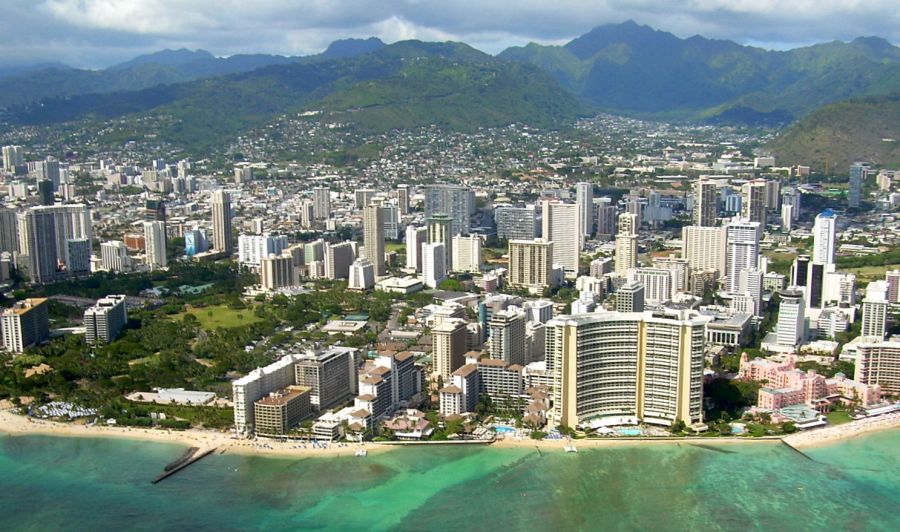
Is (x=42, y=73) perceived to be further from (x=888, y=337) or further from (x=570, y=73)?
(x=888, y=337)

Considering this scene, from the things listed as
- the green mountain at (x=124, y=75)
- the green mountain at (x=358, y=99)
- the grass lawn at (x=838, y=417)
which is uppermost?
the green mountain at (x=124, y=75)

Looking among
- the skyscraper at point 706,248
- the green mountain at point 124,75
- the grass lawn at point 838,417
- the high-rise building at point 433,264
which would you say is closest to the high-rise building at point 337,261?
the high-rise building at point 433,264

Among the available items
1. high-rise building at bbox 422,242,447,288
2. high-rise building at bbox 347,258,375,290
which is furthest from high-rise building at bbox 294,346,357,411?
high-rise building at bbox 422,242,447,288

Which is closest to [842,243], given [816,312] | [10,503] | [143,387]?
[816,312]

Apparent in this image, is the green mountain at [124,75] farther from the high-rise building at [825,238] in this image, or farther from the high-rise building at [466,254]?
the high-rise building at [825,238]

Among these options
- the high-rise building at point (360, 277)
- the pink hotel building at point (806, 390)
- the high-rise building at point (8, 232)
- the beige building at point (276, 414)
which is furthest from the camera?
the high-rise building at point (8, 232)

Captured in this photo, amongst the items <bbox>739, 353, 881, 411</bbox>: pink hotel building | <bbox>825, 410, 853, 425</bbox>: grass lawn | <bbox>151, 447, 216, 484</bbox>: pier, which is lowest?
<bbox>151, 447, 216, 484</bbox>: pier

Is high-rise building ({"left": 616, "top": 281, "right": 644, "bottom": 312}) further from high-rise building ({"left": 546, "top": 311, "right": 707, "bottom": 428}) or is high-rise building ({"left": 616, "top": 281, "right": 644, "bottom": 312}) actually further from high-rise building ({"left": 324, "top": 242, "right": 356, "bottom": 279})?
high-rise building ({"left": 324, "top": 242, "right": 356, "bottom": 279})
